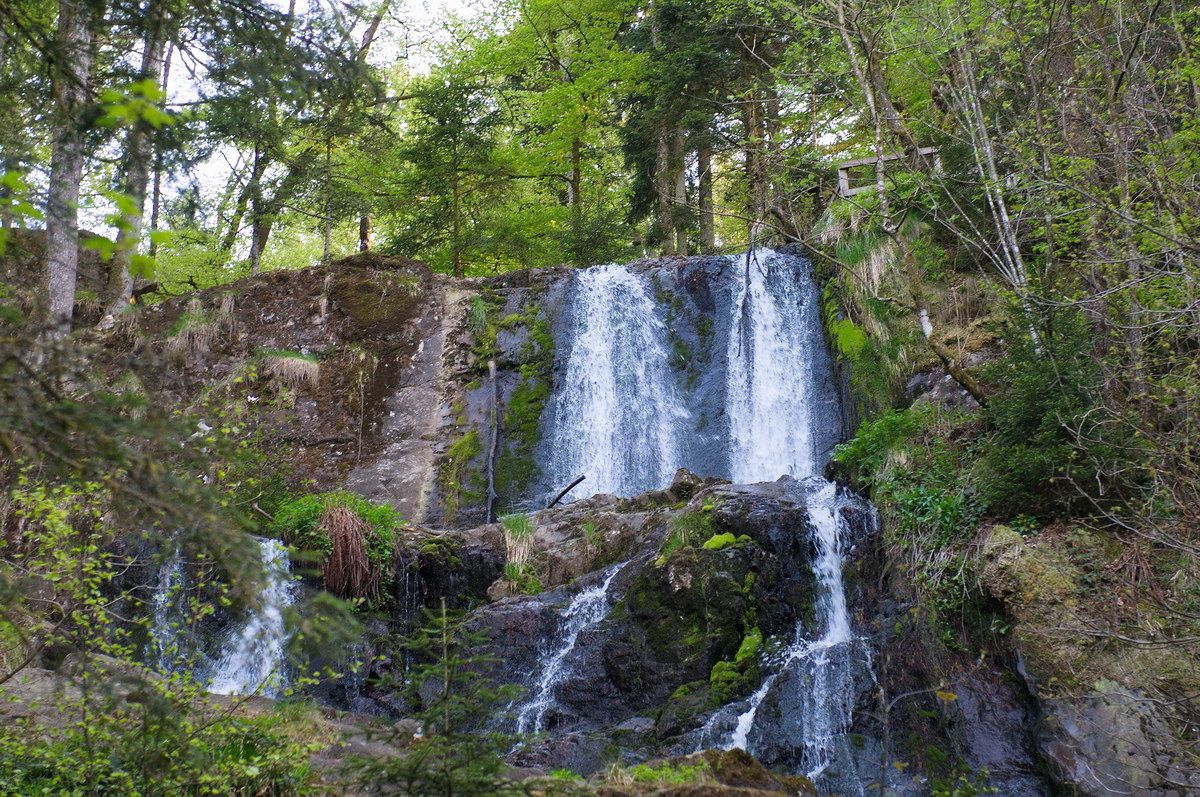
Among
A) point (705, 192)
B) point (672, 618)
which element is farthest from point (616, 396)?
point (705, 192)

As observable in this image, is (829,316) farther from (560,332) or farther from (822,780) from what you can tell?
(822,780)

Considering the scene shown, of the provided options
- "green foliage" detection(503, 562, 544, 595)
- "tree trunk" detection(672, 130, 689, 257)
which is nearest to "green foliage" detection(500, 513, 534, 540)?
"green foliage" detection(503, 562, 544, 595)

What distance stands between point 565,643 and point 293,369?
8294 millimetres

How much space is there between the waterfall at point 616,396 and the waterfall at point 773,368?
106cm

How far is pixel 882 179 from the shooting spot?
926 cm

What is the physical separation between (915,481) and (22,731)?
7.54 meters

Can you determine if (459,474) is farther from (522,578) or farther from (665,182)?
(665,182)

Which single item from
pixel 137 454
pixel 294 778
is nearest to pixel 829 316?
pixel 294 778

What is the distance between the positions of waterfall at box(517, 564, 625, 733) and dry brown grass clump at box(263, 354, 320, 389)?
760 centimetres

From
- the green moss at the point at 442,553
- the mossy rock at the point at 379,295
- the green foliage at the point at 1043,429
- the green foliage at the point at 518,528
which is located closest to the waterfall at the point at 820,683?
the green foliage at the point at 1043,429

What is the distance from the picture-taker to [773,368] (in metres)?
14.0

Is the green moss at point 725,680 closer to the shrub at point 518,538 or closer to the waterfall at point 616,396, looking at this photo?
the shrub at point 518,538

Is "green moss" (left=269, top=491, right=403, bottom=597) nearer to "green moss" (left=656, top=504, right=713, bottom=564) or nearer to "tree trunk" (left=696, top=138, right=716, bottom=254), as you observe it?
"green moss" (left=656, top=504, right=713, bottom=564)

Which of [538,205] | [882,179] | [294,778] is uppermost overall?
[538,205]
